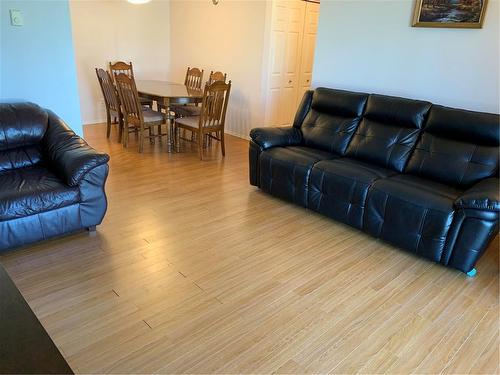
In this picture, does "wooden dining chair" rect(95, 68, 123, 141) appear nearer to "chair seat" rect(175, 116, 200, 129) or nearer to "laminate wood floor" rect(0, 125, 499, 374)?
"chair seat" rect(175, 116, 200, 129)

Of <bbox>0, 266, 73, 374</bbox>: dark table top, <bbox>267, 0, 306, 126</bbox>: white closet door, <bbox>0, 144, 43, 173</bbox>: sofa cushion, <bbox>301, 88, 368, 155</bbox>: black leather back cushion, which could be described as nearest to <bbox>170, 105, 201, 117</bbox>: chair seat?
<bbox>267, 0, 306, 126</bbox>: white closet door

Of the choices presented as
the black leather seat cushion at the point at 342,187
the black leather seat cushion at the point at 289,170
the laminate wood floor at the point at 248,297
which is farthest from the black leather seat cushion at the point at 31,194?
the black leather seat cushion at the point at 342,187

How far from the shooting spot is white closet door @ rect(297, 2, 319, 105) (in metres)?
5.68

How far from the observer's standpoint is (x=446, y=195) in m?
2.63

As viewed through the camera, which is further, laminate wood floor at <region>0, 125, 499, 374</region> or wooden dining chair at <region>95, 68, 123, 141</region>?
wooden dining chair at <region>95, 68, 123, 141</region>

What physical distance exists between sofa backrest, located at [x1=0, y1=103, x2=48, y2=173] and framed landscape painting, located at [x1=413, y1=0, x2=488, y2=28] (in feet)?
11.0

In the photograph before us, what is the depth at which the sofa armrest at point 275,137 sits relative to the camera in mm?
3592

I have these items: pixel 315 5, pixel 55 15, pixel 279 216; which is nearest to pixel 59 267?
pixel 279 216

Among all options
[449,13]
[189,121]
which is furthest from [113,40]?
[449,13]

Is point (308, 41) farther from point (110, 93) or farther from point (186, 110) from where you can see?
point (110, 93)

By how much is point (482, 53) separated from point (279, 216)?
7.06 feet

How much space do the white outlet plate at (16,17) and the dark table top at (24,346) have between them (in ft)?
8.79

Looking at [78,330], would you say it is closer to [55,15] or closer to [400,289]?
[400,289]

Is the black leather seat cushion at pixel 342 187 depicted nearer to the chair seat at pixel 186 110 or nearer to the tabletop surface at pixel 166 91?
the tabletop surface at pixel 166 91
